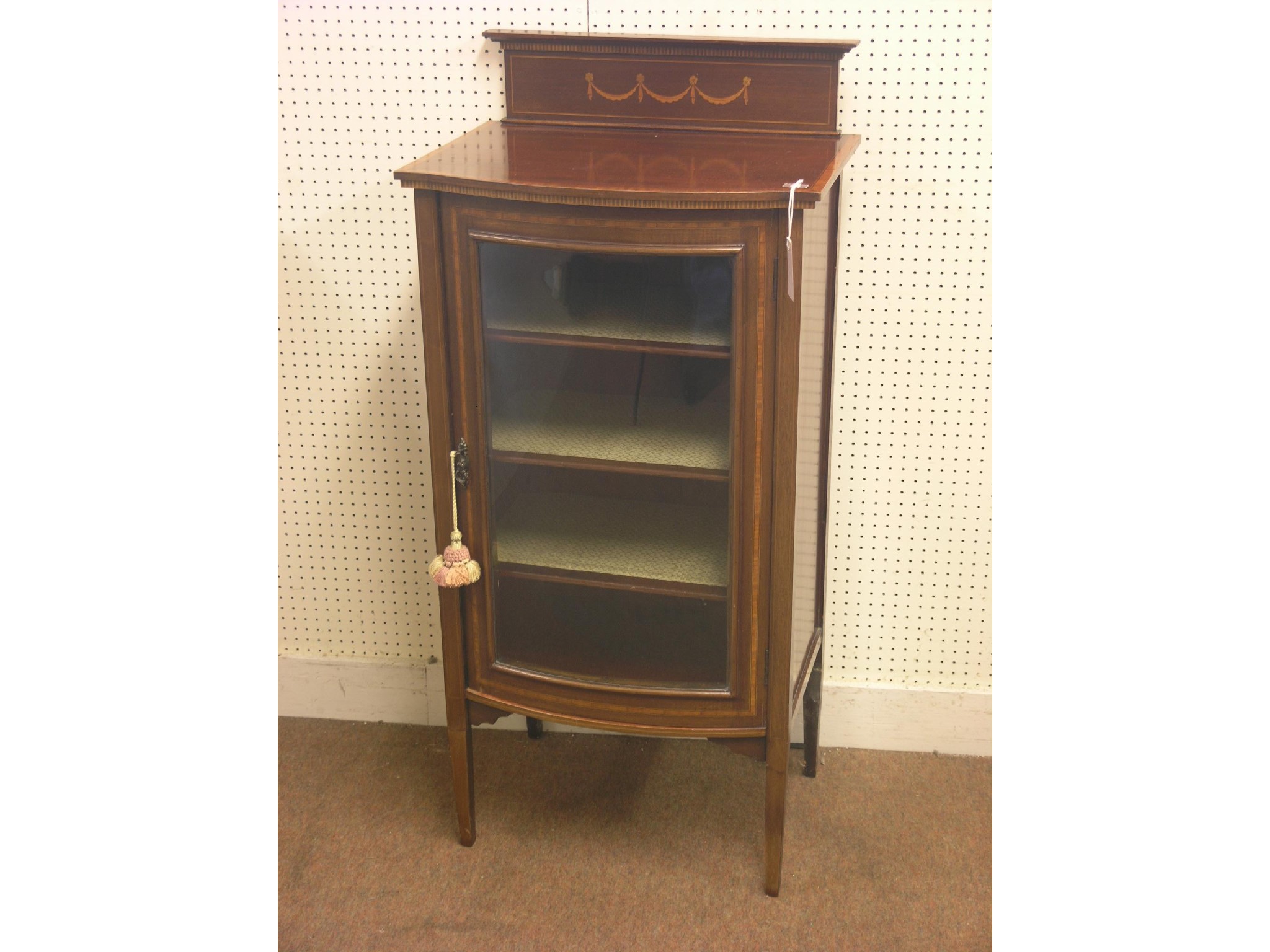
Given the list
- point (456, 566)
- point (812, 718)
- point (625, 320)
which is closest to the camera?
point (625, 320)

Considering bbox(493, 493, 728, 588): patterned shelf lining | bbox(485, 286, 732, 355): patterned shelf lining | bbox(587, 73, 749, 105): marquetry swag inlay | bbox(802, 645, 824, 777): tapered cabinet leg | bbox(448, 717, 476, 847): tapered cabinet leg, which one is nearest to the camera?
bbox(485, 286, 732, 355): patterned shelf lining

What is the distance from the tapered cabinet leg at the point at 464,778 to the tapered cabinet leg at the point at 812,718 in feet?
2.43

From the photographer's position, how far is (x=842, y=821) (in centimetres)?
237

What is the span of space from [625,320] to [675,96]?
0.53 meters

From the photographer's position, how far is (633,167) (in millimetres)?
1891

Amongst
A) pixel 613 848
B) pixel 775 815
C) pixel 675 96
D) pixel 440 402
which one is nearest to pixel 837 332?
pixel 675 96

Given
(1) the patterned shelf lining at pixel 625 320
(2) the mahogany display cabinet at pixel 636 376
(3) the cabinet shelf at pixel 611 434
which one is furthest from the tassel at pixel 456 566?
(1) the patterned shelf lining at pixel 625 320

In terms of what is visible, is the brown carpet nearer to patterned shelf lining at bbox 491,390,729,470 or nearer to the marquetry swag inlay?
patterned shelf lining at bbox 491,390,729,470

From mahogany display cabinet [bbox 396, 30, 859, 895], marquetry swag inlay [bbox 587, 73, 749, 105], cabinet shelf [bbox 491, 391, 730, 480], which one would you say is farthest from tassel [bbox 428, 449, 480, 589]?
marquetry swag inlay [bbox 587, 73, 749, 105]

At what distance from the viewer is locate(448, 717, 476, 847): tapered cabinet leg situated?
224 centimetres

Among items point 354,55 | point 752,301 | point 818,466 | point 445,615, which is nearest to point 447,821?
point 445,615

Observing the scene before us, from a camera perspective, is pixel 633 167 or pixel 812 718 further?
pixel 812 718

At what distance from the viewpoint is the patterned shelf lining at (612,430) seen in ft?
6.29

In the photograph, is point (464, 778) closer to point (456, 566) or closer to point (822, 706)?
point (456, 566)
